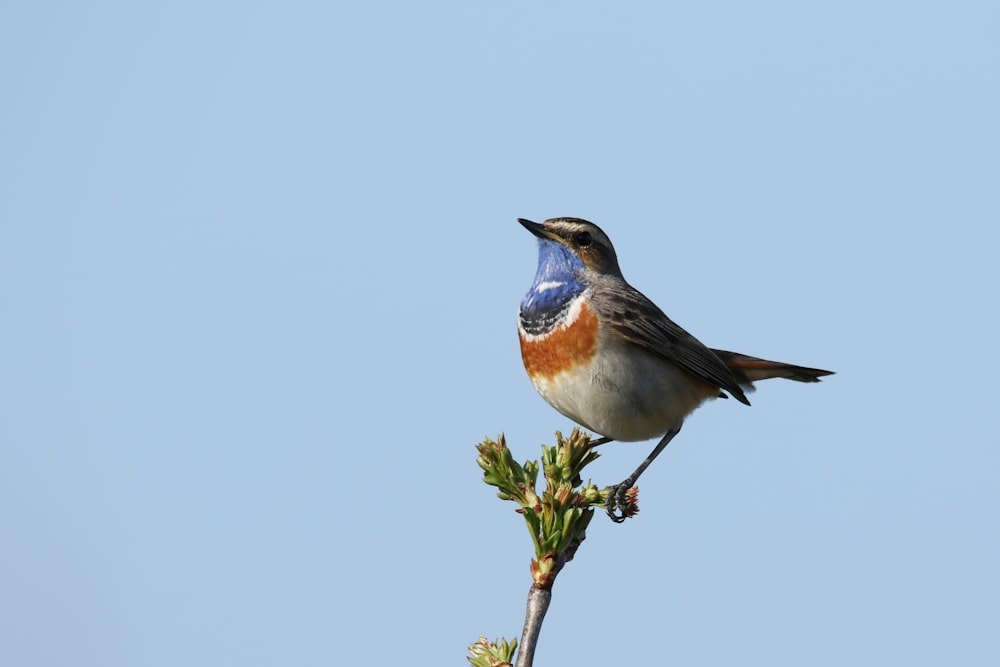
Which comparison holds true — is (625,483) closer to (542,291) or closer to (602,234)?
(542,291)

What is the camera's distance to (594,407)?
27.6ft

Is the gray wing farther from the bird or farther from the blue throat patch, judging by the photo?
the blue throat patch

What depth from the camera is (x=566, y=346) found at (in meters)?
8.50

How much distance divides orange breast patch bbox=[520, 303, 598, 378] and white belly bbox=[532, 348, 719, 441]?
64 mm

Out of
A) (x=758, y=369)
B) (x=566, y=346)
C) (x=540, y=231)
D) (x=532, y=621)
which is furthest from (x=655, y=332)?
(x=532, y=621)

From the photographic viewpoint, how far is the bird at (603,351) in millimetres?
8469

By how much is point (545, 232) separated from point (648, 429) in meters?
1.82

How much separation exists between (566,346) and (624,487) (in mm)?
1227

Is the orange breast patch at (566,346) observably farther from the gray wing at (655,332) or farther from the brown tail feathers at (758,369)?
the brown tail feathers at (758,369)

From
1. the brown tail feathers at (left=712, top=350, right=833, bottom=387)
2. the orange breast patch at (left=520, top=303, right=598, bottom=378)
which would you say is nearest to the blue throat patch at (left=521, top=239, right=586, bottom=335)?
the orange breast patch at (left=520, top=303, right=598, bottom=378)

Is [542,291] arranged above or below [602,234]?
below

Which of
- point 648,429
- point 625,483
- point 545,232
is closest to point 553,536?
point 625,483

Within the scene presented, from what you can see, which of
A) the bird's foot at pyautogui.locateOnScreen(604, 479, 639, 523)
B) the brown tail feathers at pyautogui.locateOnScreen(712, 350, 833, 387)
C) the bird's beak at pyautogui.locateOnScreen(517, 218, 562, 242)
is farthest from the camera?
the brown tail feathers at pyautogui.locateOnScreen(712, 350, 833, 387)

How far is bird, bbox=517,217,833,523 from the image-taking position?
847cm
